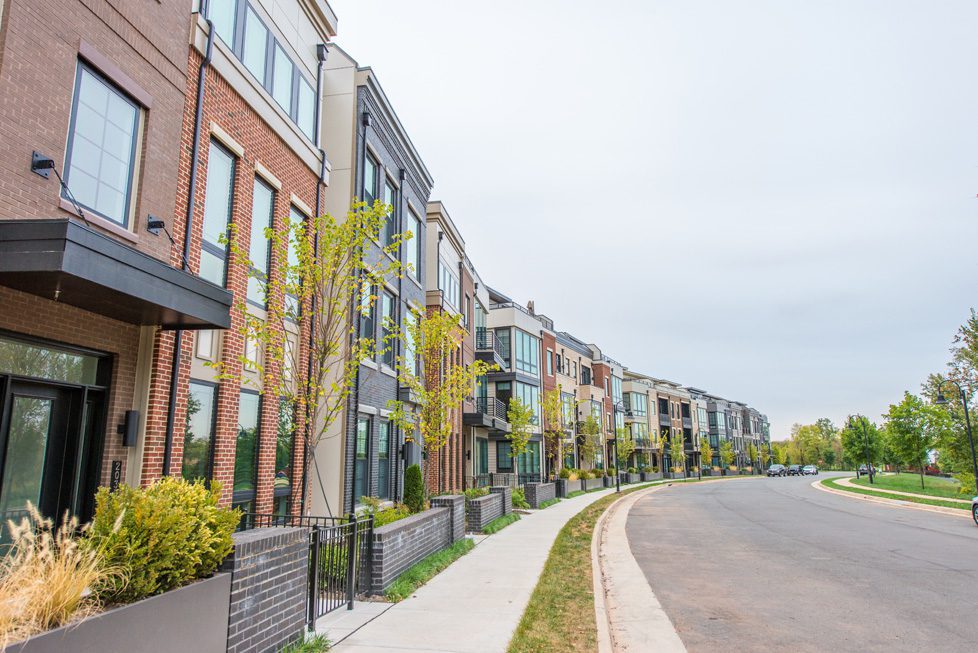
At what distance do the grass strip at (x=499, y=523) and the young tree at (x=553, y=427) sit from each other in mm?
16807

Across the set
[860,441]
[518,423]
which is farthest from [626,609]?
[860,441]

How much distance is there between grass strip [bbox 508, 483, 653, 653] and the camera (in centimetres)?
675

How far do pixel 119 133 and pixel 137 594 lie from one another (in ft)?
21.3

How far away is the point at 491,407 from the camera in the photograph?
33125 mm

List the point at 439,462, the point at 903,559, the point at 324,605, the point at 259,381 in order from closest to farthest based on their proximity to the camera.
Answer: the point at 324,605, the point at 259,381, the point at 903,559, the point at 439,462

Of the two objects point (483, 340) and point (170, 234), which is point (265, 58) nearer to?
point (170, 234)

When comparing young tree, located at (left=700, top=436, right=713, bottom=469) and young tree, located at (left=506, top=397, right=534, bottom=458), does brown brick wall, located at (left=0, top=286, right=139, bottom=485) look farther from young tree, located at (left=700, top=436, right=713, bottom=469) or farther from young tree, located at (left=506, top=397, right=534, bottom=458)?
young tree, located at (left=700, top=436, right=713, bottom=469)

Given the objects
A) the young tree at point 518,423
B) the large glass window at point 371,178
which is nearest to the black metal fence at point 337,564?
the large glass window at point 371,178

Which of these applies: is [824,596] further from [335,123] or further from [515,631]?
[335,123]

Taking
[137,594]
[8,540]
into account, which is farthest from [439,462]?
[137,594]

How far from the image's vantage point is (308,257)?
29.3 ft

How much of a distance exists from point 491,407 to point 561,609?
24825 millimetres

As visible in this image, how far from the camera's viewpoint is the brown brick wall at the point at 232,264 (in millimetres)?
9023

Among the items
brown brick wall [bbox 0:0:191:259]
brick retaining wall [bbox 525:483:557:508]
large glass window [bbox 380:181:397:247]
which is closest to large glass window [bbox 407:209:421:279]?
large glass window [bbox 380:181:397:247]
